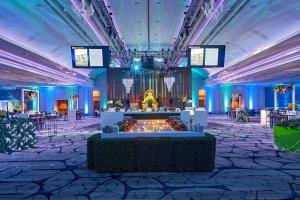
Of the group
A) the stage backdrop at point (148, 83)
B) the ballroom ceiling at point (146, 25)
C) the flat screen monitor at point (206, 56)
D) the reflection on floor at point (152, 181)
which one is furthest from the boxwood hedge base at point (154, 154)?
the stage backdrop at point (148, 83)

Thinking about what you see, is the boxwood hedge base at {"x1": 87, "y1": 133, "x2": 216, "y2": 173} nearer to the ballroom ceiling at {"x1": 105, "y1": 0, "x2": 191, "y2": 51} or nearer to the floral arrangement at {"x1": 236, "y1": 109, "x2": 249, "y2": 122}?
the ballroom ceiling at {"x1": 105, "y1": 0, "x2": 191, "y2": 51}

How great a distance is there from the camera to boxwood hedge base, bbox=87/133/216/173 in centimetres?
497

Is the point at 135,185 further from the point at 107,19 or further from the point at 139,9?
the point at 107,19

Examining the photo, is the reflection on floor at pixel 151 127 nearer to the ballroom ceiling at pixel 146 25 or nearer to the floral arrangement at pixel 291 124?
the ballroom ceiling at pixel 146 25

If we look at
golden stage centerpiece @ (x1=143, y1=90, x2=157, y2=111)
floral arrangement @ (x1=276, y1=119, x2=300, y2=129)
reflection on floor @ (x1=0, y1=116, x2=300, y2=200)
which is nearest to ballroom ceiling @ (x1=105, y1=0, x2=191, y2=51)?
golden stage centerpiece @ (x1=143, y1=90, x2=157, y2=111)

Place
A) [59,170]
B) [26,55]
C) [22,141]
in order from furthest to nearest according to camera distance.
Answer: [26,55], [22,141], [59,170]

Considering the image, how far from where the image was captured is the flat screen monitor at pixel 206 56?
9445mm

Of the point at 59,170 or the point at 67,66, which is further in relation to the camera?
the point at 67,66

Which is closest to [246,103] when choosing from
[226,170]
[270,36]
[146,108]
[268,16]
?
[146,108]

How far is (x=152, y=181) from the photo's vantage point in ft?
15.4

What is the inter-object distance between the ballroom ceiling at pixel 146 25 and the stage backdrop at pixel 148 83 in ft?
17.3

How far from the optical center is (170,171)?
202 inches

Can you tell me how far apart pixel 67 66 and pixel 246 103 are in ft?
59.3

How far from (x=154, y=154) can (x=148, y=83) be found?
14044 millimetres
